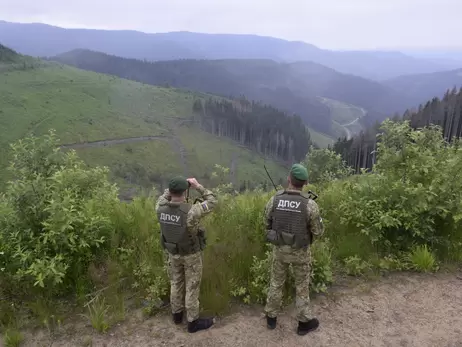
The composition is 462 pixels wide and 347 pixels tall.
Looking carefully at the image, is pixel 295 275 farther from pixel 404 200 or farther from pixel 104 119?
pixel 104 119

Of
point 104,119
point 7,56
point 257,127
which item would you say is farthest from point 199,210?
point 7,56

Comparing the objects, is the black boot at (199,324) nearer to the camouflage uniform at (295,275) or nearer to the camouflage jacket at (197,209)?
the camouflage uniform at (295,275)

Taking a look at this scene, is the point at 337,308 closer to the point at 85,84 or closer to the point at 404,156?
the point at 404,156

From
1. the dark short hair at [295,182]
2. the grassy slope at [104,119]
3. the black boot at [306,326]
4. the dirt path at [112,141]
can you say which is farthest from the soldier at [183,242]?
the dirt path at [112,141]

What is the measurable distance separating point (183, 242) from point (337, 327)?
2.81 metres

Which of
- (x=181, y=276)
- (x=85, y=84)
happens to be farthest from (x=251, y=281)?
(x=85, y=84)

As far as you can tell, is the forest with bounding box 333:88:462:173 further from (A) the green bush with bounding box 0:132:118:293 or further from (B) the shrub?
(A) the green bush with bounding box 0:132:118:293

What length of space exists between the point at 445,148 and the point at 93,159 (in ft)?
404

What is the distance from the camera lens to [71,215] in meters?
6.53

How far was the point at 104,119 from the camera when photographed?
502 ft

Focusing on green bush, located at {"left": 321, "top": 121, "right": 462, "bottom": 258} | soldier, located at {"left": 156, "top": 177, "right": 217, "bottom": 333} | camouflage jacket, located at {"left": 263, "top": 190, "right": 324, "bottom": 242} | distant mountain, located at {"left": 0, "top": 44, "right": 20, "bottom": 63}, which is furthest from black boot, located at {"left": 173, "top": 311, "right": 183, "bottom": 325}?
distant mountain, located at {"left": 0, "top": 44, "right": 20, "bottom": 63}

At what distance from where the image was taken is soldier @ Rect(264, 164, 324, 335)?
551cm

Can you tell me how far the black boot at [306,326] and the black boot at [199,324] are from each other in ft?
4.65

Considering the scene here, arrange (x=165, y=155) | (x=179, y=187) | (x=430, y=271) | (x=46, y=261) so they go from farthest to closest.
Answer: (x=165, y=155)
(x=430, y=271)
(x=46, y=261)
(x=179, y=187)
